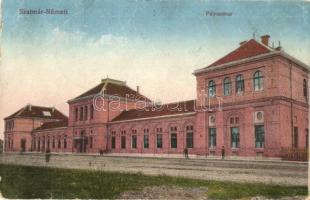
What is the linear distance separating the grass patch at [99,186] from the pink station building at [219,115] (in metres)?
3.87

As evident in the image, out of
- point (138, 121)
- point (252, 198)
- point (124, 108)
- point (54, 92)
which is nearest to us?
point (252, 198)

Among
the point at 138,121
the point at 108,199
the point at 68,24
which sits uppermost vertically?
the point at 68,24

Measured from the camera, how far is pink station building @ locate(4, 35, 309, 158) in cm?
2380

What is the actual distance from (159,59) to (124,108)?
26612 mm

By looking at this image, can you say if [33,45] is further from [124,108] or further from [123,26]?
[124,108]

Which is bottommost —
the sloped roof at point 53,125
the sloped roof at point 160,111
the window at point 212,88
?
the sloped roof at point 53,125

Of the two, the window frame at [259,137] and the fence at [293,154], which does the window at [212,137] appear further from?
the fence at [293,154]

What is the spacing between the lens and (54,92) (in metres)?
17.2

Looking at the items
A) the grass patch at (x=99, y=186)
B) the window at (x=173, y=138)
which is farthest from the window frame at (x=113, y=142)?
the grass patch at (x=99, y=186)

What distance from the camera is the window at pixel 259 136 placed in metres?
25.1

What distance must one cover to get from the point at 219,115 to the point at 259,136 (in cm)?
389

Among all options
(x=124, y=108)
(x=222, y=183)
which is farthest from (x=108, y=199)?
(x=124, y=108)

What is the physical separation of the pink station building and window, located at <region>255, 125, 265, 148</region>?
0.23 feet

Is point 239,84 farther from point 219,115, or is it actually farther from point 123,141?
point 123,141
